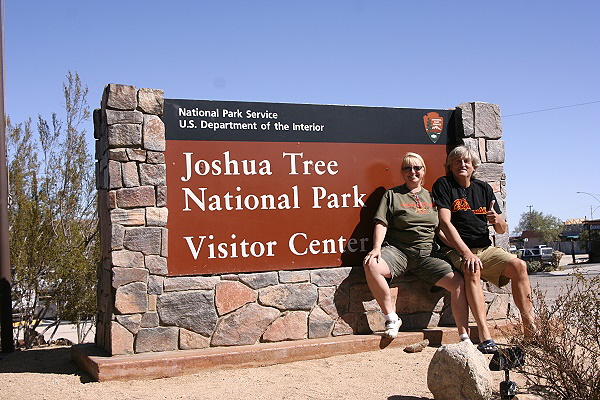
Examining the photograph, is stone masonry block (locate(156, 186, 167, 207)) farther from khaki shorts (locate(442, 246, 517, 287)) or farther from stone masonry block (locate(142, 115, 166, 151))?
khaki shorts (locate(442, 246, 517, 287))

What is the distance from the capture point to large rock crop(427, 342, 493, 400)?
381cm

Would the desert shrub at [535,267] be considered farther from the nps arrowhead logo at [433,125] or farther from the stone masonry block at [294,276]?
the stone masonry block at [294,276]

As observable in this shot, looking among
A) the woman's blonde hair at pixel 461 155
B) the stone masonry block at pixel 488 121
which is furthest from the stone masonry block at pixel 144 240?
the stone masonry block at pixel 488 121

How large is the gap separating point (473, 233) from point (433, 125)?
128 cm

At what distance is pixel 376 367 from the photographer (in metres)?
5.00

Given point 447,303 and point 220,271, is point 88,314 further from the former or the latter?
point 447,303

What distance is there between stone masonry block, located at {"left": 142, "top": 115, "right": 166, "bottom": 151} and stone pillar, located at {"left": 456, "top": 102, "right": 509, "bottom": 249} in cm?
297

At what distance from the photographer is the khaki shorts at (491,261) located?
5.52 metres

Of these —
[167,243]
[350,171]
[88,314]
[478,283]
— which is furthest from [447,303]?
[88,314]

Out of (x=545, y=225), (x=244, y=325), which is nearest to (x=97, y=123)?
(x=244, y=325)

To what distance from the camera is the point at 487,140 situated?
6574 mm

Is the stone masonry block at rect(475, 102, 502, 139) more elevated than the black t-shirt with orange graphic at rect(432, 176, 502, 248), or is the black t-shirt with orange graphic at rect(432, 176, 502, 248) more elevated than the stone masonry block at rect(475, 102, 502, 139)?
the stone masonry block at rect(475, 102, 502, 139)

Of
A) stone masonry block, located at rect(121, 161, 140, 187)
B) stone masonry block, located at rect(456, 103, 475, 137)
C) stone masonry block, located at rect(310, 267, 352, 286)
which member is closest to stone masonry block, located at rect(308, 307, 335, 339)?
stone masonry block, located at rect(310, 267, 352, 286)

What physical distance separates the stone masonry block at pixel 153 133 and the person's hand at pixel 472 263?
2700mm
